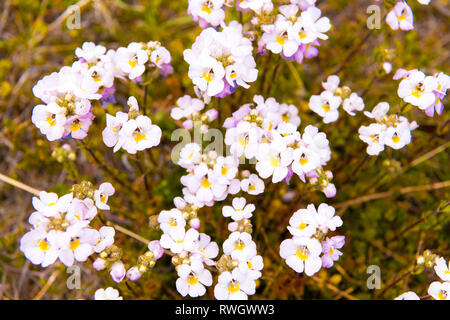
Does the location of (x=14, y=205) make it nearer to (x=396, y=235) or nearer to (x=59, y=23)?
(x=59, y=23)

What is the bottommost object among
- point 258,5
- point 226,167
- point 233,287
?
point 233,287

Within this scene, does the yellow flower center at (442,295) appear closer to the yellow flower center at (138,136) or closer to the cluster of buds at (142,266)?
the cluster of buds at (142,266)

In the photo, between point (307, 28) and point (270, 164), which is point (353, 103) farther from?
point (270, 164)

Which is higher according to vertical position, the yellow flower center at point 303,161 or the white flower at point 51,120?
the white flower at point 51,120

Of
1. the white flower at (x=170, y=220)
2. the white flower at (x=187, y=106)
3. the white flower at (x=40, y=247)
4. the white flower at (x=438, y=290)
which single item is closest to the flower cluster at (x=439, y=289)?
the white flower at (x=438, y=290)

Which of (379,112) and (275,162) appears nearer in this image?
(275,162)

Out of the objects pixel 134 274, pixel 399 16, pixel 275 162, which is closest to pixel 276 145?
pixel 275 162
